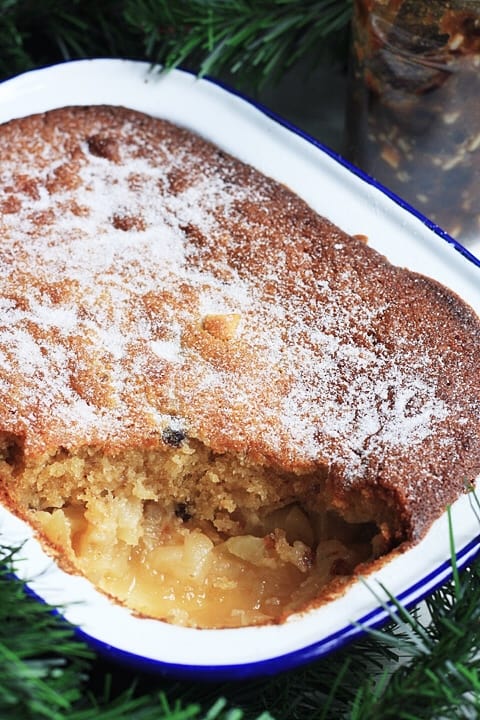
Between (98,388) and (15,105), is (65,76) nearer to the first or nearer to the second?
(15,105)

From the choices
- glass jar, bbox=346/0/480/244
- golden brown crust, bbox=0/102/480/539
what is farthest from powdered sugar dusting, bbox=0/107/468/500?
glass jar, bbox=346/0/480/244

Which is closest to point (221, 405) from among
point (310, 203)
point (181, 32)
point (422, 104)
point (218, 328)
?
point (218, 328)

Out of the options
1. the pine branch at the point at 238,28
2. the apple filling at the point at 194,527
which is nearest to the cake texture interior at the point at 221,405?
the apple filling at the point at 194,527

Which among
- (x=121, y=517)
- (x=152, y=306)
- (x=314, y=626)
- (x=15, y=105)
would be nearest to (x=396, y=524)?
(x=314, y=626)

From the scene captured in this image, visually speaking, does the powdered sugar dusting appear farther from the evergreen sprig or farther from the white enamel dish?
the evergreen sprig

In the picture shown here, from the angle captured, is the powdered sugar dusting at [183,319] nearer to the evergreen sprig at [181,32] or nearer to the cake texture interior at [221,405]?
the cake texture interior at [221,405]

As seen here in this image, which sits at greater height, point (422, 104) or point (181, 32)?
point (422, 104)

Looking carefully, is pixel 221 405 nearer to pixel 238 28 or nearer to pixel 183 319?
pixel 183 319
